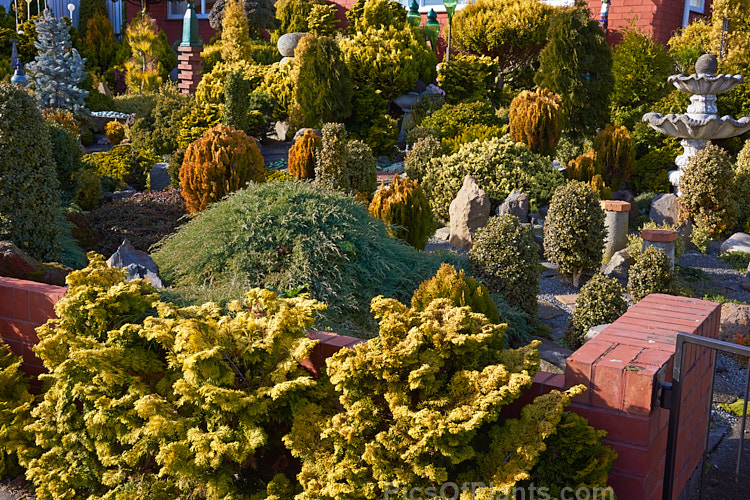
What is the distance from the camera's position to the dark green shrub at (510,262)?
21.4ft

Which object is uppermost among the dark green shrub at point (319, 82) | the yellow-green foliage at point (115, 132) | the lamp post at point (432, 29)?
the lamp post at point (432, 29)

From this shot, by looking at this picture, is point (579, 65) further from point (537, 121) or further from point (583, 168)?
point (583, 168)

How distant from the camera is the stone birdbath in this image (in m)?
11.3

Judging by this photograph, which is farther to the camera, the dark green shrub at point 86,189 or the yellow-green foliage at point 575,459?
the dark green shrub at point 86,189

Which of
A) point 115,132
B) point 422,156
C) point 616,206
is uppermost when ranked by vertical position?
point 115,132

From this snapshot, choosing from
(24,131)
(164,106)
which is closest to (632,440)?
(24,131)

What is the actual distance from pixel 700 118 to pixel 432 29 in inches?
311

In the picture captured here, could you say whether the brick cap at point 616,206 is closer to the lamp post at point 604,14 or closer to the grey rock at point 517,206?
the grey rock at point 517,206

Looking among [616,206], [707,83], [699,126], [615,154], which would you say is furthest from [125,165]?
[707,83]

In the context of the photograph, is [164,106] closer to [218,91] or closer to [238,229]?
[218,91]

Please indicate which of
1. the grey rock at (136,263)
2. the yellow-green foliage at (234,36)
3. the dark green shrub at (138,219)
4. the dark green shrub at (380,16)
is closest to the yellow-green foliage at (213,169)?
the dark green shrub at (138,219)

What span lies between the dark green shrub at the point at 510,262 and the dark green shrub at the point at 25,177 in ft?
12.4

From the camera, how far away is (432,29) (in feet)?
57.5

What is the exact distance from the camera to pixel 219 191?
8555mm
